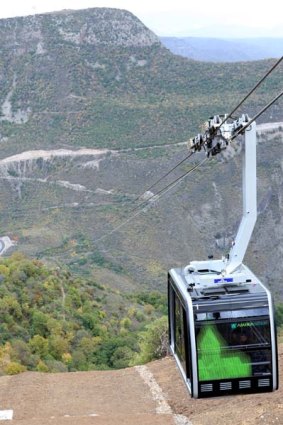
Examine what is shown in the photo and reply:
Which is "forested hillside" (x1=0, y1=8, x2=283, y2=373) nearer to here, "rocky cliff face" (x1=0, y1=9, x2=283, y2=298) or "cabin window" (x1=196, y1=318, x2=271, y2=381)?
"rocky cliff face" (x1=0, y1=9, x2=283, y2=298)

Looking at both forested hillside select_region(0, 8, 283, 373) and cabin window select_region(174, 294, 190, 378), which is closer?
cabin window select_region(174, 294, 190, 378)

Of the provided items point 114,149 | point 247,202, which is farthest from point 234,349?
point 114,149

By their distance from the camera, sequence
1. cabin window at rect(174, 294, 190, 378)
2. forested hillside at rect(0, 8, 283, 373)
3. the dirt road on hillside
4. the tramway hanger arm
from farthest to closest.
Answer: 1. forested hillside at rect(0, 8, 283, 373)
2. the dirt road on hillside
3. the tramway hanger arm
4. cabin window at rect(174, 294, 190, 378)

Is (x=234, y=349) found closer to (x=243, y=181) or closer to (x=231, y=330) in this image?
(x=231, y=330)

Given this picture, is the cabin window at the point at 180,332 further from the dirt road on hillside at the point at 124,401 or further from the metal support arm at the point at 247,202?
the dirt road on hillside at the point at 124,401

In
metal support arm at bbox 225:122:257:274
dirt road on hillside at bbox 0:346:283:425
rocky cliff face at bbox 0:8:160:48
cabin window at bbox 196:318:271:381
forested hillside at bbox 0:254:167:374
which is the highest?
rocky cliff face at bbox 0:8:160:48

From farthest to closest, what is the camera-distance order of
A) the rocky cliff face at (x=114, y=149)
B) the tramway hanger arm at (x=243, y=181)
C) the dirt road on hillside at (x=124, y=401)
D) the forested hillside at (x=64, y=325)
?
the rocky cliff face at (x=114, y=149), the forested hillside at (x=64, y=325), the dirt road on hillside at (x=124, y=401), the tramway hanger arm at (x=243, y=181)

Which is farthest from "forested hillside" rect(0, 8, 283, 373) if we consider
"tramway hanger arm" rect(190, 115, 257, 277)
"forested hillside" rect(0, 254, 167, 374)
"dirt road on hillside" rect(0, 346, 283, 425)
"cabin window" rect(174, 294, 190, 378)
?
"tramway hanger arm" rect(190, 115, 257, 277)

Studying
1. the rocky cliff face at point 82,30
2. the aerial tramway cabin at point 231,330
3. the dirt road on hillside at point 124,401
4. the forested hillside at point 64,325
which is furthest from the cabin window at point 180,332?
the rocky cliff face at point 82,30
